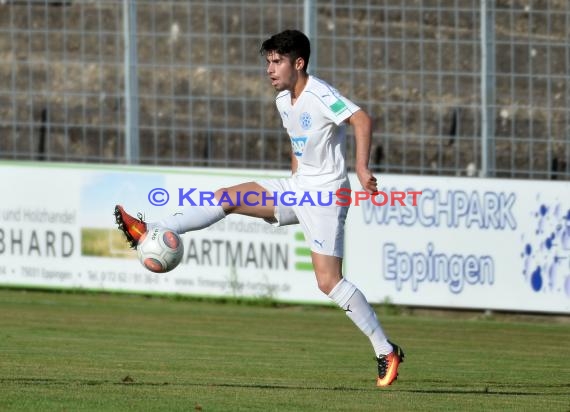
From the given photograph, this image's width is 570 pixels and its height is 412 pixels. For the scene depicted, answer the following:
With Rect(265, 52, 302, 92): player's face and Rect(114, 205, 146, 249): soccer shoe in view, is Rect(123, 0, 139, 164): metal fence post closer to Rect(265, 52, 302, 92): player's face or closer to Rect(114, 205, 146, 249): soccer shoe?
Rect(265, 52, 302, 92): player's face

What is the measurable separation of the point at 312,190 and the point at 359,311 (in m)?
0.86

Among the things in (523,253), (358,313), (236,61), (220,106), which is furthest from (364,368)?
(236,61)

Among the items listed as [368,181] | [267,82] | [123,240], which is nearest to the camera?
[368,181]

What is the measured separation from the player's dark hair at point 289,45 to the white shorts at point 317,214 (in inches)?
33.1

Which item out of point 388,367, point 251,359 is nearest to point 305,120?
point 388,367

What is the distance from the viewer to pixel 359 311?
30.5ft

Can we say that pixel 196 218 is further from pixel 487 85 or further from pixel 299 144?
pixel 487 85

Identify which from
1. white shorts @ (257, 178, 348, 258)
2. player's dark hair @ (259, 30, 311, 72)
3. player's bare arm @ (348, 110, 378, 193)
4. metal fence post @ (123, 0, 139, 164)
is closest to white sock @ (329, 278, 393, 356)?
white shorts @ (257, 178, 348, 258)

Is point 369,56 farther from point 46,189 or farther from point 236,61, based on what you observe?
point 46,189

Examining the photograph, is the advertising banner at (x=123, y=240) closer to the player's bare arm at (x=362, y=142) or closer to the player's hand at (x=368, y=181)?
the player's bare arm at (x=362, y=142)

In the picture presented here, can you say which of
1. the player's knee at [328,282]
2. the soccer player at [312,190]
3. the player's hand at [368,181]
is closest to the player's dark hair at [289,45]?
the soccer player at [312,190]

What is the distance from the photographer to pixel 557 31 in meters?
15.9

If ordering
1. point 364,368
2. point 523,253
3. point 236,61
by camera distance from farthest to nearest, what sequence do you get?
point 236,61 < point 523,253 < point 364,368

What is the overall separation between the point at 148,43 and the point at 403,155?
451 cm
